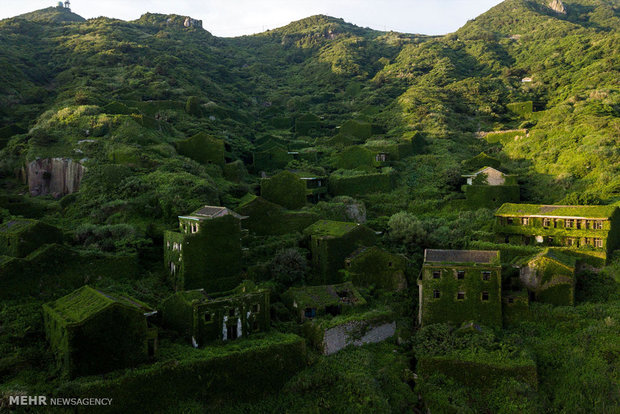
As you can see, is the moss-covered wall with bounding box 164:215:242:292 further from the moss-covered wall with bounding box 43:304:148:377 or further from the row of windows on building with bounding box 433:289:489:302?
the row of windows on building with bounding box 433:289:489:302

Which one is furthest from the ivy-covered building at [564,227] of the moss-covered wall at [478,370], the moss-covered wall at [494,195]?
the moss-covered wall at [478,370]

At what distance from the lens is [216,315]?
82.9 feet

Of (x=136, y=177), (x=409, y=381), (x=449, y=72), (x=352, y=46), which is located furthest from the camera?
(x=352, y=46)

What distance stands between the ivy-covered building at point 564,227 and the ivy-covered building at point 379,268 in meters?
10.7

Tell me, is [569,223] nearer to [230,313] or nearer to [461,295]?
[461,295]

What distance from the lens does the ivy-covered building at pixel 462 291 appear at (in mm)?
30891

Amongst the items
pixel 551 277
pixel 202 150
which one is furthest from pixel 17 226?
pixel 551 277

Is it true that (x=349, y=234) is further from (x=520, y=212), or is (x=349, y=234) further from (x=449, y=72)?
(x=449, y=72)

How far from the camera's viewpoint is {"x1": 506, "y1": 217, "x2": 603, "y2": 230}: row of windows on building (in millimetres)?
35094

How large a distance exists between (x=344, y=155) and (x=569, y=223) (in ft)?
94.7

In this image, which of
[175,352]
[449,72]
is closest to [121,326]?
[175,352]

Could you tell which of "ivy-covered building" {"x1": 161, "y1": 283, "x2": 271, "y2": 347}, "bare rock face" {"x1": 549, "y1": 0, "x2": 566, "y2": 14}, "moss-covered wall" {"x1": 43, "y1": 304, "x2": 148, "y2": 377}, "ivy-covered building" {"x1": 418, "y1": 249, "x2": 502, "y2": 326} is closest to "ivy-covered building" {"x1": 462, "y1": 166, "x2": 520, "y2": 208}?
"ivy-covered building" {"x1": 418, "y1": 249, "x2": 502, "y2": 326}

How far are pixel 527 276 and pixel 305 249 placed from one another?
17.4 metres

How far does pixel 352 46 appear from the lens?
12925 centimetres
